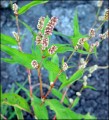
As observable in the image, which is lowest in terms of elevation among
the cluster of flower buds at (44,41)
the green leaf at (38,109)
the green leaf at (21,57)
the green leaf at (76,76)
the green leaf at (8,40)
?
the green leaf at (38,109)

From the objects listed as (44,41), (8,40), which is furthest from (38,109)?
(44,41)

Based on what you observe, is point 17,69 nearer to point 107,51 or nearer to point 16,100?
point 107,51

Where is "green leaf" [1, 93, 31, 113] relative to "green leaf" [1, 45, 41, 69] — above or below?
below

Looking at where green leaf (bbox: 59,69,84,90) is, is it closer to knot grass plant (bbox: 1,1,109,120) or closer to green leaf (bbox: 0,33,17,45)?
knot grass plant (bbox: 1,1,109,120)

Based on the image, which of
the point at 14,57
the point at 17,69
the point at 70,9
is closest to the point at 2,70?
the point at 17,69

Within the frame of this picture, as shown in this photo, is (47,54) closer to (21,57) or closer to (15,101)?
(21,57)

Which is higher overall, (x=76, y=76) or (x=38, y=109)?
(x=76, y=76)

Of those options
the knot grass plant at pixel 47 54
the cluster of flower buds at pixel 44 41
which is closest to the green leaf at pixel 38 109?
the knot grass plant at pixel 47 54

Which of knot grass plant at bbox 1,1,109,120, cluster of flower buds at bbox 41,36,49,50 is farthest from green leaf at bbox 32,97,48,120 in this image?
cluster of flower buds at bbox 41,36,49,50

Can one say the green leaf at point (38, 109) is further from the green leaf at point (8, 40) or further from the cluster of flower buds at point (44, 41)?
the cluster of flower buds at point (44, 41)

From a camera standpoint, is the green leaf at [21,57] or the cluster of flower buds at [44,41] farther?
the green leaf at [21,57]

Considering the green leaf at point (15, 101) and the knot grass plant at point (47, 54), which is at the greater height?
the knot grass plant at point (47, 54)

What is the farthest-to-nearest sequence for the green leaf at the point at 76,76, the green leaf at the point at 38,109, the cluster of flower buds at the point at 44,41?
the green leaf at the point at 38,109 < the green leaf at the point at 76,76 < the cluster of flower buds at the point at 44,41
